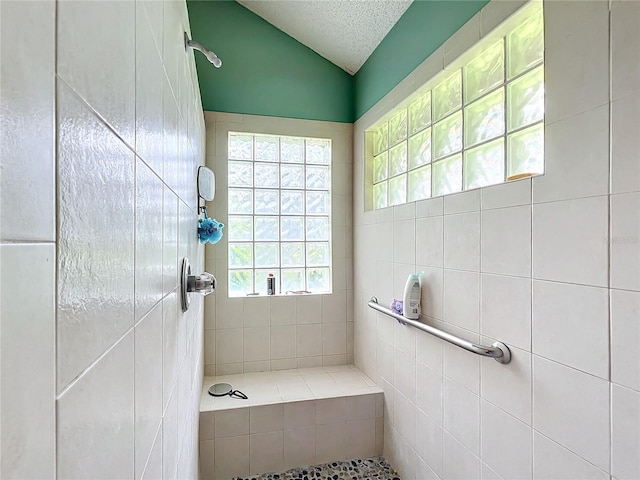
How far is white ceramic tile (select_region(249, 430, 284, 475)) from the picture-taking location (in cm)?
203

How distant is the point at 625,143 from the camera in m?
0.89

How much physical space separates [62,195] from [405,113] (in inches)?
80.8

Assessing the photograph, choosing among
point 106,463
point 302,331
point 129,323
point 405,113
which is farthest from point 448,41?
point 302,331

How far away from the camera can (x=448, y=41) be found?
1.60 metres

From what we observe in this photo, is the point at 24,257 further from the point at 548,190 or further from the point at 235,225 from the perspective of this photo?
the point at 235,225

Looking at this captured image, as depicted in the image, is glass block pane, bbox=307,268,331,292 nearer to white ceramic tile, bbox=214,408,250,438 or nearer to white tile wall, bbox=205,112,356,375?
white tile wall, bbox=205,112,356,375

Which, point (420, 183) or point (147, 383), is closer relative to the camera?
point (147, 383)

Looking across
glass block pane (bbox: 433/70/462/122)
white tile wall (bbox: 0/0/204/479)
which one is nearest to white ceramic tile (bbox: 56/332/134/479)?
white tile wall (bbox: 0/0/204/479)

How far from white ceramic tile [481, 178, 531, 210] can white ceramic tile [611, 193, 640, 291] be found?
28 centimetres

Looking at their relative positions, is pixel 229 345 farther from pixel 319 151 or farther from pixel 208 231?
pixel 319 151

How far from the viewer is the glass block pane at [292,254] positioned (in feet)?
8.73

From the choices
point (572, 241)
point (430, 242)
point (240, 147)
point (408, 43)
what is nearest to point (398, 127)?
point (408, 43)

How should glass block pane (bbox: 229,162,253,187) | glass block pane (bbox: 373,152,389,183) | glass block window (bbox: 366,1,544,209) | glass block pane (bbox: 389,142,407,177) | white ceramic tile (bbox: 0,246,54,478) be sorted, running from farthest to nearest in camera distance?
glass block pane (bbox: 229,162,253,187) < glass block pane (bbox: 373,152,389,183) < glass block pane (bbox: 389,142,407,177) < glass block window (bbox: 366,1,544,209) < white ceramic tile (bbox: 0,246,54,478)

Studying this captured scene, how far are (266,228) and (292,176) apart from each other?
45cm
